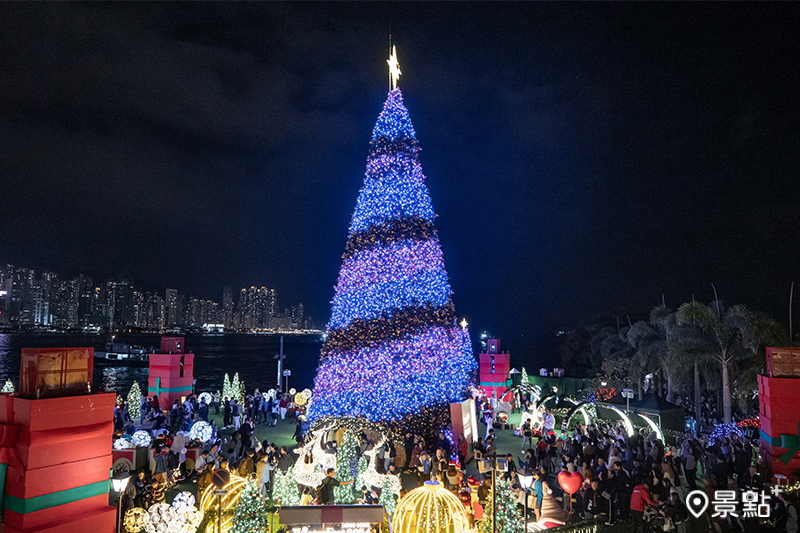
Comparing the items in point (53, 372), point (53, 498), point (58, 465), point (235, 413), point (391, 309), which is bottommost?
point (235, 413)

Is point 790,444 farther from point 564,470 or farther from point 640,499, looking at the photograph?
point 564,470

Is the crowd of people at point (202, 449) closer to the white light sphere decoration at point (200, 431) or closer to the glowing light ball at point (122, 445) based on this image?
the white light sphere decoration at point (200, 431)

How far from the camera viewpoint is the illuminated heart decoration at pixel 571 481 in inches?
425

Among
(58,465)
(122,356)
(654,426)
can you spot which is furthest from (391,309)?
(122,356)

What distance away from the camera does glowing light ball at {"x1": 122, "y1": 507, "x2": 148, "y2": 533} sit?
8477 mm

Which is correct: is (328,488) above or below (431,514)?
below

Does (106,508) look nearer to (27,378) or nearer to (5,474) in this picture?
(5,474)

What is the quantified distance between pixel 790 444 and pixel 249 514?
12.8 meters

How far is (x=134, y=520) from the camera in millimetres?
8539

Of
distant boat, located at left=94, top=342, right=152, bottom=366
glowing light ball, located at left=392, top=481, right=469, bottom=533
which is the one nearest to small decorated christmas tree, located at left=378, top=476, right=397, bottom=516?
glowing light ball, located at left=392, top=481, right=469, bottom=533

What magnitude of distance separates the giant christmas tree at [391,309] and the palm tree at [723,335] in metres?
11.3

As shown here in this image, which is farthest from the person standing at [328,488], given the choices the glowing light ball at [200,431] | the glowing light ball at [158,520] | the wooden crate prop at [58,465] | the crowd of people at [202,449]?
the glowing light ball at [200,431]

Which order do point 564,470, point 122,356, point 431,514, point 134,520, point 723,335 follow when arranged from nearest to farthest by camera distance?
1. point 431,514
2. point 134,520
3. point 564,470
4. point 723,335
5. point 122,356

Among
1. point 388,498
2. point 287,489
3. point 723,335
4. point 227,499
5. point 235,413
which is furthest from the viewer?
point 235,413
